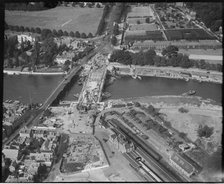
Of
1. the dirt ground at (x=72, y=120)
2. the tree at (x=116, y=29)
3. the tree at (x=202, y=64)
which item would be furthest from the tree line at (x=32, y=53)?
the tree at (x=202, y=64)

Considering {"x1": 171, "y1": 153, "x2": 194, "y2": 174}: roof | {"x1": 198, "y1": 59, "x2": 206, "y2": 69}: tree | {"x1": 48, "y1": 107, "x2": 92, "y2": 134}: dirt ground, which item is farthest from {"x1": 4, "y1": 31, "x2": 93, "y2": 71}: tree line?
{"x1": 171, "y1": 153, "x2": 194, "y2": 174}: roof

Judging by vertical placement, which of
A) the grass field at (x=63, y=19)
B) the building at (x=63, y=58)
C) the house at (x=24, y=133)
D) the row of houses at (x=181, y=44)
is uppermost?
the grass field at (x=63, y=19)

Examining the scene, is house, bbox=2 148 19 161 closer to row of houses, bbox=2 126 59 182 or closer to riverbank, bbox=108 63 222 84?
row of houses, bbox=2 126 59 182

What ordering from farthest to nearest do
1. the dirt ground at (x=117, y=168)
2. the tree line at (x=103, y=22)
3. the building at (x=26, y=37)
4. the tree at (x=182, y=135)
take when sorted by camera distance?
the tree line at (x=103, y=22) < the building at (x=26, y=37) < the tree at (x=182, y=135) < the dirt ground at (x=117, y=168)

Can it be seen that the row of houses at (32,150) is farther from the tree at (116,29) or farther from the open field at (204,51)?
the tree at (116,29)

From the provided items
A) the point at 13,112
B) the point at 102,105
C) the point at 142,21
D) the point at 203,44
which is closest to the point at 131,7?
the point at 142,21

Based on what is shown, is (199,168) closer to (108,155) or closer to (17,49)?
(108,155)
